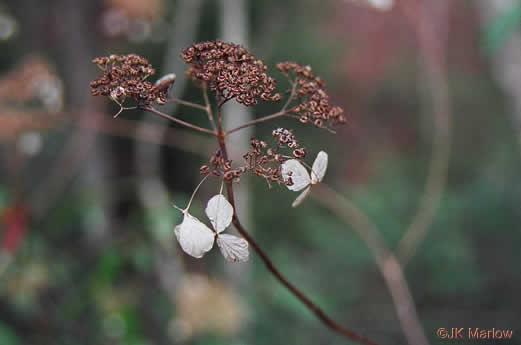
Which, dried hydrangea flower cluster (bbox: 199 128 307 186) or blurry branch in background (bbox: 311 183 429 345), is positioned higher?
dried hydrangea flower cluster (bbox: 199 128 307 186)

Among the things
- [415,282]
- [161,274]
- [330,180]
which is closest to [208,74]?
[161,274]

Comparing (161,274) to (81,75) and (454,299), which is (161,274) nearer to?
(454,299)

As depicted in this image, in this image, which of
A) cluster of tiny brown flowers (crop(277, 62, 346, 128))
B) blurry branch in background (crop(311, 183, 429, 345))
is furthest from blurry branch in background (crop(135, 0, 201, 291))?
cluster of tiny brown flowers (crop(277, 62, 346, 128))

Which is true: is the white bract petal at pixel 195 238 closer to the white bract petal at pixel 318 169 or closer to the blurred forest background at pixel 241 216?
the white bract petal at pixel 318 169

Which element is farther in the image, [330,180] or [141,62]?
[330,180]

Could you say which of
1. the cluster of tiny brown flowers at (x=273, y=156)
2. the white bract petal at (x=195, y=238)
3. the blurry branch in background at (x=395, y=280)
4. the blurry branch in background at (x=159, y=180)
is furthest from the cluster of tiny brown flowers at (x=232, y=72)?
the blurry branch in background at (x=159, y=180)

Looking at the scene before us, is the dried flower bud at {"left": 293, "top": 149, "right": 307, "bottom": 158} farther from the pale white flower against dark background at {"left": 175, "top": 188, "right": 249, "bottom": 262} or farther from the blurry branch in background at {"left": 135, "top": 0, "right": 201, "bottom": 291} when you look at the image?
the blurry branch in background at {"left": 135, "top": 0, "right": 201, "bottom": 291}
